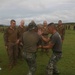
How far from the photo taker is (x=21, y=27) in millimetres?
15852

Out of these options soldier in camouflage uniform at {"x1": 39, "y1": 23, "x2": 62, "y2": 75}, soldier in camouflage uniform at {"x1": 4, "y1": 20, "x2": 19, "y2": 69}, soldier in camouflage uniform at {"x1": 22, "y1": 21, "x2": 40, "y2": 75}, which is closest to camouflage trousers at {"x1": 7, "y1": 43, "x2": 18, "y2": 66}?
soldier in camouflage uniform at {"x1": 4, "y1": 20, "x2": 19, "y2": 69}

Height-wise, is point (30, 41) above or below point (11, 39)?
above

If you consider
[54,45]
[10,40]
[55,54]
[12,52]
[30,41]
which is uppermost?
[30,41]

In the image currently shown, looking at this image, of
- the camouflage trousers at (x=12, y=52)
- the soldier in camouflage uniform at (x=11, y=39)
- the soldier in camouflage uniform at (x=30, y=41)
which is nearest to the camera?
the soldier in camouflage uniform at (x=30, y=41)

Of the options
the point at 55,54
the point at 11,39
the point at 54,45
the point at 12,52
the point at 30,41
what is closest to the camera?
the point at 30,41

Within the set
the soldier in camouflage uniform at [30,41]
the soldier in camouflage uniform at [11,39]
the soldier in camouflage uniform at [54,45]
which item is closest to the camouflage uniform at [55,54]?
the soldier in camouflage uniform at [54,45]

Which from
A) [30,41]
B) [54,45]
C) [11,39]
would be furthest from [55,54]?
[11,39]

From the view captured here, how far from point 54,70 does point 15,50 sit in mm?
3210

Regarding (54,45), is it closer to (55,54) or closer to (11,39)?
(55,54)

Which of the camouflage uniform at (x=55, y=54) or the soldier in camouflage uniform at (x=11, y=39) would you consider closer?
the camouflage uniform at (x=55, y=54)

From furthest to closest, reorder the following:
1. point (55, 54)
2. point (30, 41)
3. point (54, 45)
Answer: point (55, 54) < point (54, 45) < point (30, 41)

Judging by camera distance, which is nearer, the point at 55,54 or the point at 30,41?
the point at 30,41

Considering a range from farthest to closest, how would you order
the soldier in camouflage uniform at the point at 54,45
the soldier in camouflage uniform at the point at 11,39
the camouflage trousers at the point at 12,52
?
the camouflage trousers at the point at 12,52
the soldier in camouflage uniform at the point at 11,39
the soldier in camouflage uniform at the point at 54,45

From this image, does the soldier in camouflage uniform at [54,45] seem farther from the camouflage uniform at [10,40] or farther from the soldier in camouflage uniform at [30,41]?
the camouflage uniform at [10,40]
